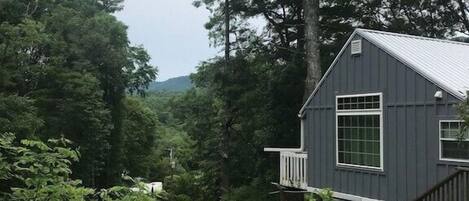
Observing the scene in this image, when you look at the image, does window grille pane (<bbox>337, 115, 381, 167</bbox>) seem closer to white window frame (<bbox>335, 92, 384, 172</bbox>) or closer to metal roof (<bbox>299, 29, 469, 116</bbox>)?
white window frame (<bbox>335, 92, 384, 172</bbox>)

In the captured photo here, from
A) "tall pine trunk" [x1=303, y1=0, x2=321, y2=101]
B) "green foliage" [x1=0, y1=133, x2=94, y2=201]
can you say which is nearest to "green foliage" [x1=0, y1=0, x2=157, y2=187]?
"tall pine trunk" [x1=303, y1=0, x2=321, y2=101]

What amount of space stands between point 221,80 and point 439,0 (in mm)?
10020

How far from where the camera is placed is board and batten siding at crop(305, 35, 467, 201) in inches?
412

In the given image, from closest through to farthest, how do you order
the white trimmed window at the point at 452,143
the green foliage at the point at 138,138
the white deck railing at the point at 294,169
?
the white trimmed window at the point at 452,143 → the white deck railing at the point at 294,169 → the green foliage at the point at 138,138

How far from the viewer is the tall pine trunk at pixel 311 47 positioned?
1910 centimetres

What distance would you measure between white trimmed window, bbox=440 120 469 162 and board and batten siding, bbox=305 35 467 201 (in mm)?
115

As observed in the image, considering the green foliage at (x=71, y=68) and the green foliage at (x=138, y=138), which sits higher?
the green foliage at (x=71, y=68)

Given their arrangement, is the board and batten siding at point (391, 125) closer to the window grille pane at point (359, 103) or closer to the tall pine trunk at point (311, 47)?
the window grille pane at point (359, 103)

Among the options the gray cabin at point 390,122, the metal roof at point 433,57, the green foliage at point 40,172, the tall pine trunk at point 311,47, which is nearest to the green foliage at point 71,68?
the tall pine trunk at point 311,47

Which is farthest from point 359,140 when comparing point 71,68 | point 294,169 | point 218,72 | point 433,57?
point 71,68

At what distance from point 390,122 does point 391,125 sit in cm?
7

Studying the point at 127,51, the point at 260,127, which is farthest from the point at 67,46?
the point at 260,127

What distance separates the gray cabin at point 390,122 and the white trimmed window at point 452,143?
18 mm

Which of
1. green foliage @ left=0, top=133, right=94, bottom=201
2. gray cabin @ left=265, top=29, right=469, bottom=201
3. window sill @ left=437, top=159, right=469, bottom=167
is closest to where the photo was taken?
green foliage @ left=0, top=133, right=94, bottom=201
